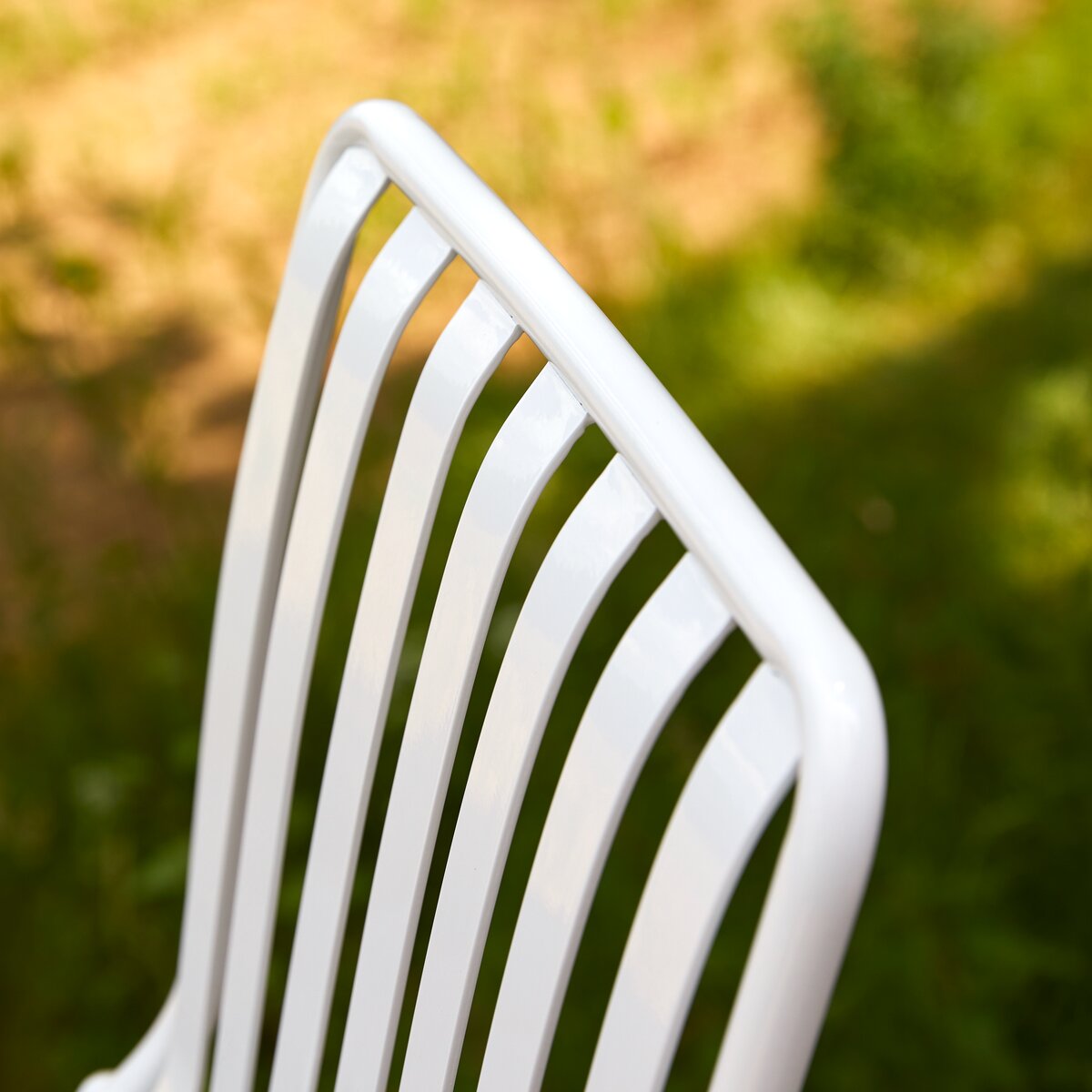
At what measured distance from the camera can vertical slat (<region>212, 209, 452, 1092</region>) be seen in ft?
2.36

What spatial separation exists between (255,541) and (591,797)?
371mm

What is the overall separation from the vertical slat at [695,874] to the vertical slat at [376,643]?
0.24 m

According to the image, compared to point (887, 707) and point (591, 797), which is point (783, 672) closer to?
point (591, 797)

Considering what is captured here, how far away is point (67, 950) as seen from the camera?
1.87 m

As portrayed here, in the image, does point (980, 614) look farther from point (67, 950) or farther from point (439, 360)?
point (439, 360)

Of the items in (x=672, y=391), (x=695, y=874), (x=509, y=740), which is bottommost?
(x=695, y=874)

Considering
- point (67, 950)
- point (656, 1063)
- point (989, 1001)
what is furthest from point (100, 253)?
point (656, 1063)

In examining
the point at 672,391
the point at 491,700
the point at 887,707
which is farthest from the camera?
the point at 672,391

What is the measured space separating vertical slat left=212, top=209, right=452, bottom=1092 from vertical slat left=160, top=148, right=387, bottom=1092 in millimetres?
25

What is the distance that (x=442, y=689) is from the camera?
0.66m

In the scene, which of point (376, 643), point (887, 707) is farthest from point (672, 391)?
point (376, 643)

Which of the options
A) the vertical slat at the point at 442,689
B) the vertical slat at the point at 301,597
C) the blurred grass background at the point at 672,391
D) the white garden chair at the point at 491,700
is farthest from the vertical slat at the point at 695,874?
the blurred grass background at the point at 672,391

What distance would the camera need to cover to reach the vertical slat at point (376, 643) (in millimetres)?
659

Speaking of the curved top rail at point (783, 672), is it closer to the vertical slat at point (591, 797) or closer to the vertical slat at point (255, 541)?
the vertical slat at point (591, 797)
